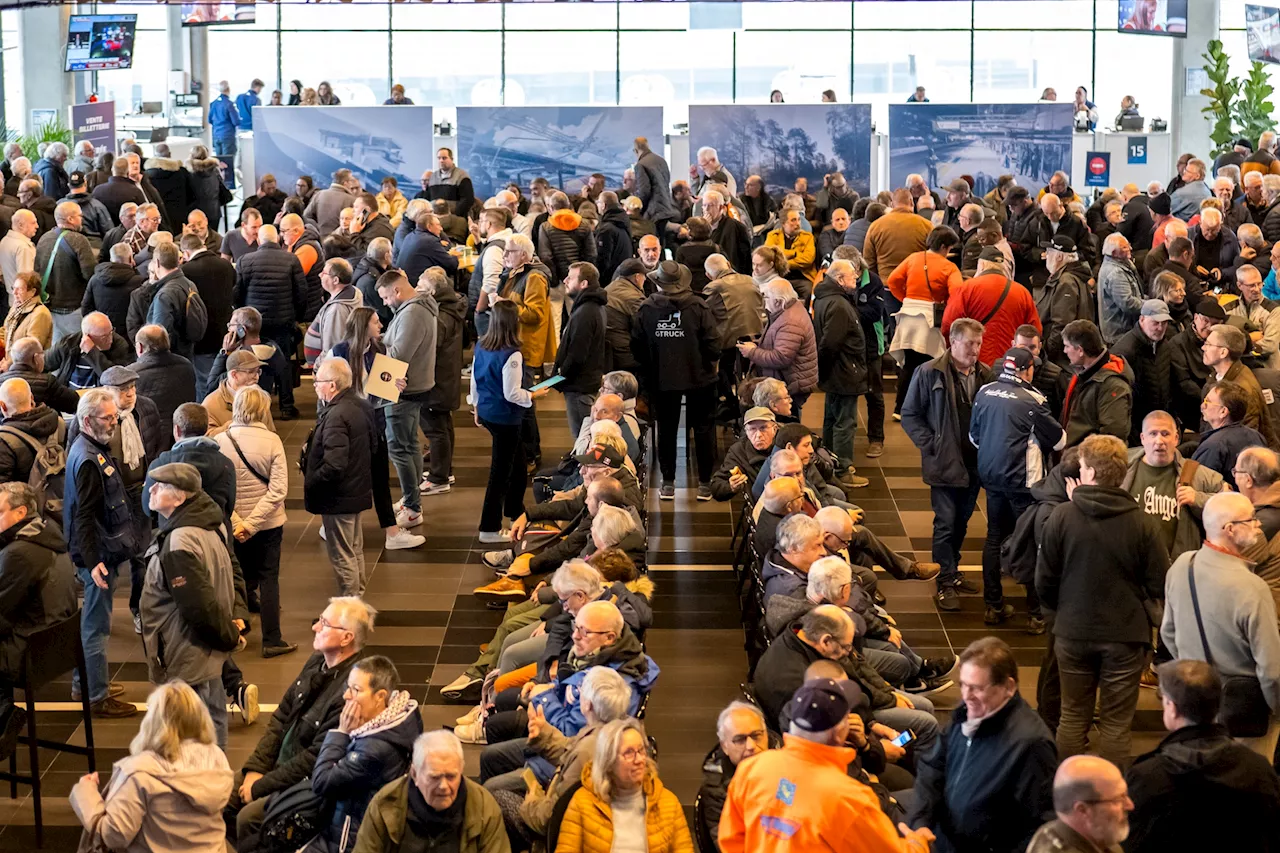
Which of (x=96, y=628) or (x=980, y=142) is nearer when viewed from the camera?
(x=96, y=628)

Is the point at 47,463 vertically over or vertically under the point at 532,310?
under

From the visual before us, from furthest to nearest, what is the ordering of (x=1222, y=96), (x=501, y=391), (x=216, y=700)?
(x=1222, y=96)
(x=501, y=391)
(x=216, y=700)

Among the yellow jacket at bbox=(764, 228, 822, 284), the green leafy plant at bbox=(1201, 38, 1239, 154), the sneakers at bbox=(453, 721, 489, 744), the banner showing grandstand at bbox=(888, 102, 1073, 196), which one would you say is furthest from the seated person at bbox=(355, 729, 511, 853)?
the green leafy plant at bbox=(1201, 38, 1239, 154)

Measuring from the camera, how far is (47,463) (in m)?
8.68

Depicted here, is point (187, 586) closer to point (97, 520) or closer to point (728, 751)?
point (97, 520)

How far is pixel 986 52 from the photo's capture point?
102 feet

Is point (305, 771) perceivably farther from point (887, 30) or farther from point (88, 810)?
point (887, 30)

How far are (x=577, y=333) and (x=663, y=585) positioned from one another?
1.87 m

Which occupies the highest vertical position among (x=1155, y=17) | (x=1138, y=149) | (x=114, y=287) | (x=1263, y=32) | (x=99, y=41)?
(x=1155, y=17)

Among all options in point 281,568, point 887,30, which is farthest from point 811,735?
point 887,30

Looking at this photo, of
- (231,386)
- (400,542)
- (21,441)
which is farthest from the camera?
(400,542)

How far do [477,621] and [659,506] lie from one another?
2.48 m

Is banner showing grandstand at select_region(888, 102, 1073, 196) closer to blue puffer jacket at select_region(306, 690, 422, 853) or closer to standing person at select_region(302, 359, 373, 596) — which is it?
standing person at select_region(302, 359, 373, 596)

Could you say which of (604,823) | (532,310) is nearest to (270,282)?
(532,310)
